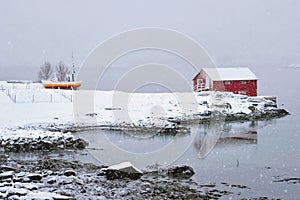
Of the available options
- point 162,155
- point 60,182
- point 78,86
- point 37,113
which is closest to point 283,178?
point 162,155

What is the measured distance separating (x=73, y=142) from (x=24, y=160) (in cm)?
383

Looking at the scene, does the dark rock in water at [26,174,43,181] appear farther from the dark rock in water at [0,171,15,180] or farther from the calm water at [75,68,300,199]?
the calm water at [75,68,300,199]

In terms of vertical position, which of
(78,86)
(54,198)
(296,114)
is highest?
(78,86)

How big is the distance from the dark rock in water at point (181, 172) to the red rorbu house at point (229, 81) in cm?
3176

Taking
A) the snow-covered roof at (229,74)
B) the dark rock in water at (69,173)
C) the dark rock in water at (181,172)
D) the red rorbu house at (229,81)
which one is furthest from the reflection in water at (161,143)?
the snow-covered roof at (229,74)

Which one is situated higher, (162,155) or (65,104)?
(65,104)

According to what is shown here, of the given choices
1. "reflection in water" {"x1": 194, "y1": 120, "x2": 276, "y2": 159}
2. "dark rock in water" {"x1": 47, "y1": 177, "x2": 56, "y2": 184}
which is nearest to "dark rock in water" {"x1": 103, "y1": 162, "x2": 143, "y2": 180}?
"dark rock in water" {"x1": 47, "y1": 177, "x2": 56, "y2": 184}

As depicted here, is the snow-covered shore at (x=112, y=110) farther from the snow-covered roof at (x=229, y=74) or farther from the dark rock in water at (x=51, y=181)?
the dark rock in water at (x=51, y=181)

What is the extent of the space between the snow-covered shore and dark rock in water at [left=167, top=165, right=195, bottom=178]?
32.9 ft

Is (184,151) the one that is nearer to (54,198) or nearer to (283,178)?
(283,178)

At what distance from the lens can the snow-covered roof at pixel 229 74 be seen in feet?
156

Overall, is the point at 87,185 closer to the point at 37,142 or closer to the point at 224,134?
the point at 37,142

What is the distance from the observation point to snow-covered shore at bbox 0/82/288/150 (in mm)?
28484

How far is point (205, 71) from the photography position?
4762 centimetres
